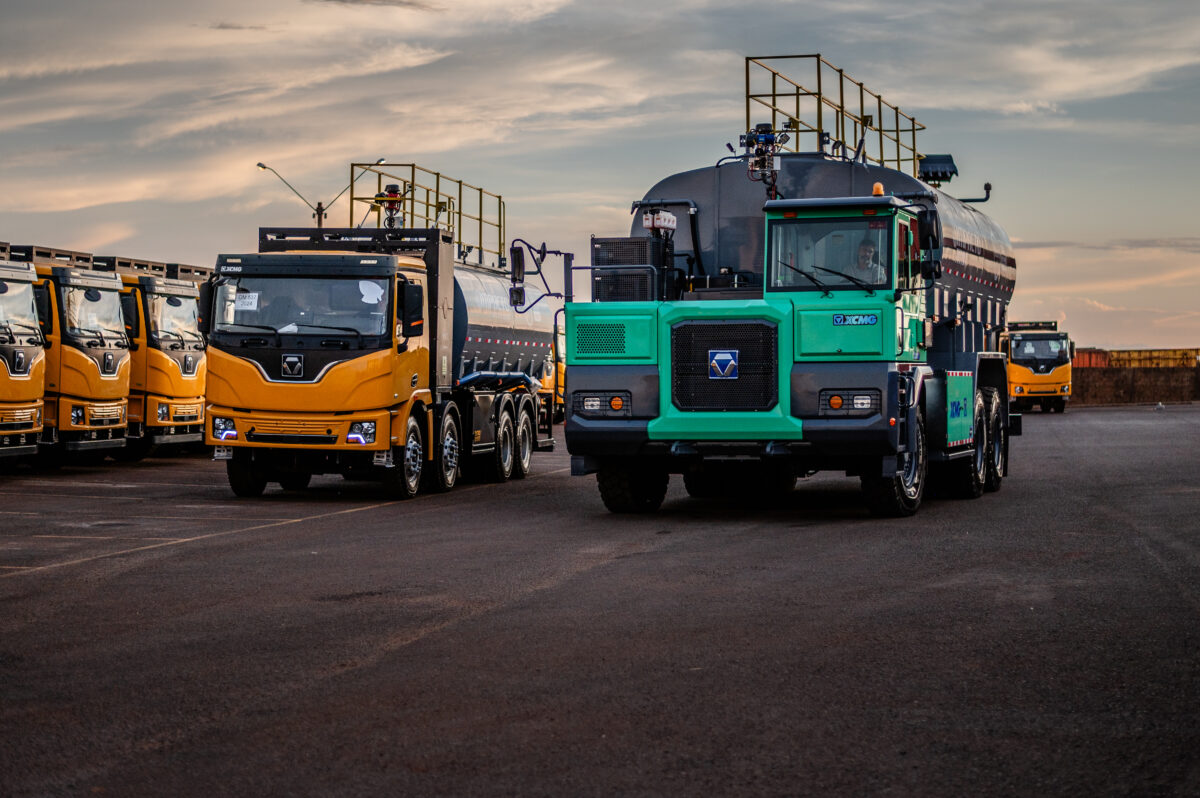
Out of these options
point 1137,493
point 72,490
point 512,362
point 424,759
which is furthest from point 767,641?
point 512,362

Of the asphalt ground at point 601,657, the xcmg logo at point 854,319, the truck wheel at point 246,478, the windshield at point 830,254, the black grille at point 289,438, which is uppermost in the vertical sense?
the windshield at point 830,254

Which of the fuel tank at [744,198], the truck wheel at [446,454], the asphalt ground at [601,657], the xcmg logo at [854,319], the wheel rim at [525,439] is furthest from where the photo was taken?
the wheel rim at [525,439]

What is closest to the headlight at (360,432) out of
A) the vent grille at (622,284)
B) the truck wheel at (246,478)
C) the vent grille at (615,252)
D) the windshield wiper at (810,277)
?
the truck wheel at (246,478)

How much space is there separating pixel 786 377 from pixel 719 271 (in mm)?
2460

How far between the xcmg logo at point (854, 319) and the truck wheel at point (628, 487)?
9.49 feet

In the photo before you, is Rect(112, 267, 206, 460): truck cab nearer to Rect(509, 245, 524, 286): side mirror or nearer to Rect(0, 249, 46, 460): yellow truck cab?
Rect(0, 249, 46, 460): yellow truck cab

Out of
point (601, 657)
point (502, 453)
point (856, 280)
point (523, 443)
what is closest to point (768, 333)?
point (856, 280)

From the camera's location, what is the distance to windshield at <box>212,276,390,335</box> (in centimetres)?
1894

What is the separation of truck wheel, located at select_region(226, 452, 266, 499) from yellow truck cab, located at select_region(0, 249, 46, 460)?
13.9 ft

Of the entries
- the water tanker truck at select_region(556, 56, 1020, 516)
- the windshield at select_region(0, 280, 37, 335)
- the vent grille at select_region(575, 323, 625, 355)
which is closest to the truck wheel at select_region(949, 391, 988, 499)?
the water tanker truck at select_region(556, 56, 1020, 516)

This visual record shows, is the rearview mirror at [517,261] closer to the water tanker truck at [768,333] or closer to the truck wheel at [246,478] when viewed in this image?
the water tanker truck at [768,333]

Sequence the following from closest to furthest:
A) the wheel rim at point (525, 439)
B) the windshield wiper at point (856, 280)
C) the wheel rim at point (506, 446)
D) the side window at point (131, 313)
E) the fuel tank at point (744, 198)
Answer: the windshield wiper at point (856, 280), the fuel tank at point (744, 198), the wheel rim at point (506, 446), the wheel rim at point (525, 439), the side window at point (131, 313)

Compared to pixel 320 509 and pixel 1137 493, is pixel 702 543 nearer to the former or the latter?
pixel 320 509

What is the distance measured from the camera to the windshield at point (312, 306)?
1894cm
